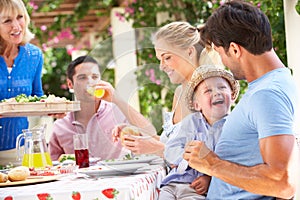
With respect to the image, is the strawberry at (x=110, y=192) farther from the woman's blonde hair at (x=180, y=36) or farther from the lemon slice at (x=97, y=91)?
the lemon slice at (x=97, y=91)

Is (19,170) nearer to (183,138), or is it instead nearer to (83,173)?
(83,173)

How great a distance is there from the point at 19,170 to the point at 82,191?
370 millimetres

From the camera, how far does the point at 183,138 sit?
7.10 ft

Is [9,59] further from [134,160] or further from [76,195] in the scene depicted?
[76,195]

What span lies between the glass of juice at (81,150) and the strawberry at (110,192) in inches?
26.3

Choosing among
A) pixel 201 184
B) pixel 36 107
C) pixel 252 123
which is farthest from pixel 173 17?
Result: pixel 252 123

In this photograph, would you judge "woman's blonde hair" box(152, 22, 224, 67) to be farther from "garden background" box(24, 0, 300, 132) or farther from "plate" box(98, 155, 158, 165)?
"plate" box(98, 155, 158, 165)

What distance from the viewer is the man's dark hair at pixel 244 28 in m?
1.80

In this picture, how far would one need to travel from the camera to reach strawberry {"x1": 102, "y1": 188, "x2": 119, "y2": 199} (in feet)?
5.81

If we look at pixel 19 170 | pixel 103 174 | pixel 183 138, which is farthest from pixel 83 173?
pixel 183 138

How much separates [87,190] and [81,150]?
2.17 feet

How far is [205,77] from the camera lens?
2148 millimetres

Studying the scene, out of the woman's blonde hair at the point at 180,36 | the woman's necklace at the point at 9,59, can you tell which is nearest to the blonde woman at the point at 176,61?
the woman's blonde hair at the point at 180,36

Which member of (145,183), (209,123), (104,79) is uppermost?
(104,79)
